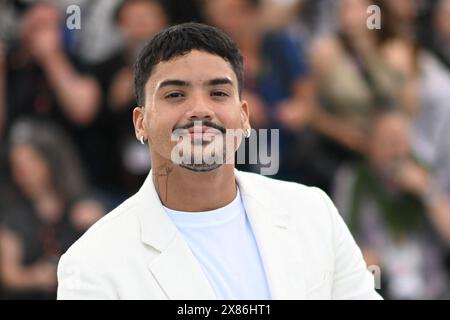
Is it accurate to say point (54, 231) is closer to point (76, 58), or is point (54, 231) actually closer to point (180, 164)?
point (76, 58)

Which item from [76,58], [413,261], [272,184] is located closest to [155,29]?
[76,58]

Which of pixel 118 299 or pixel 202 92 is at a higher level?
pixel 202 92

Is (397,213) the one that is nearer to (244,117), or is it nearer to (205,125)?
(244,117)

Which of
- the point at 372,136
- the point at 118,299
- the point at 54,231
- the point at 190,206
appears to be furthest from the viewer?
the point at 372,136

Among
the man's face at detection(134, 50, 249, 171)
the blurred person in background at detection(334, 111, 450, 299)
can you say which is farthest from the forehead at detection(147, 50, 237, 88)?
the blurred person in background at detection(334, 111, 450, 299)

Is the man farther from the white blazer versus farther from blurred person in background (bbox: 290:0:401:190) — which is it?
blurred person in background (bbox: 290:0:401:190)

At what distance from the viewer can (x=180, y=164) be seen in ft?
5.61

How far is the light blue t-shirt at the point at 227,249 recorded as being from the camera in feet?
5.47

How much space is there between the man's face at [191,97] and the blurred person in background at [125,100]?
2.04 m

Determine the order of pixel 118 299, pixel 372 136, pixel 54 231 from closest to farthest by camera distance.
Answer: pixel 118 299, pixel 54 231, pixel 372 136

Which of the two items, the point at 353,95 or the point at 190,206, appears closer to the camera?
the point at 190,206

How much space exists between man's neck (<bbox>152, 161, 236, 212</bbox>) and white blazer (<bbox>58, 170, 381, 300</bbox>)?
0.08 feet

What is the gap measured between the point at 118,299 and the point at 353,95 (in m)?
2.42

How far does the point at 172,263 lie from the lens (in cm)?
163
